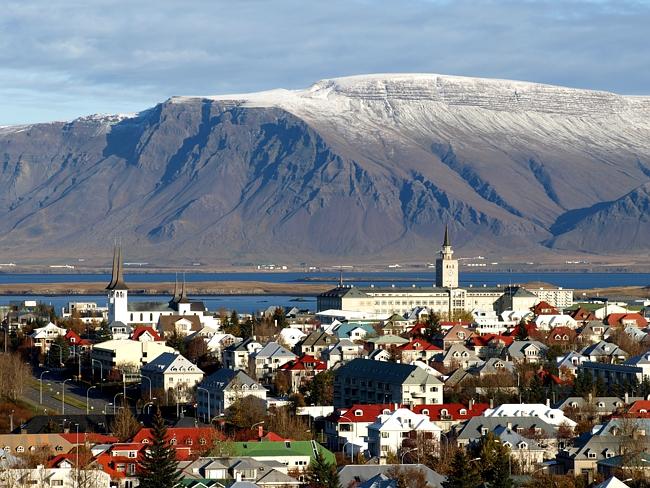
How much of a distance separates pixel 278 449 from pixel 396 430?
771 cm

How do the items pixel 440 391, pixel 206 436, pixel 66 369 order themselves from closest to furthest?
pixel 206 436 < pixel 440 391 < pixel 66 369

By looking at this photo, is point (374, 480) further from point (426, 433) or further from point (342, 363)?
point (342, 363)

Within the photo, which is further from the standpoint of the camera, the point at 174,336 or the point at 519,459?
the point at 174,336

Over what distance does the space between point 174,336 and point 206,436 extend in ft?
186

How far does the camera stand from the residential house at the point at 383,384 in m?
80.4

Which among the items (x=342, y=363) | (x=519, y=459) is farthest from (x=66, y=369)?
(x=519, y=459)

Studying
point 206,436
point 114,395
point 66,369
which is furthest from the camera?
point 66,369

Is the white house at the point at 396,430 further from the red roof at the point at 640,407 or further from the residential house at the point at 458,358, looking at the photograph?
the residential house at the point at 458,358

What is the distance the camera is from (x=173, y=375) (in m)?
90.1

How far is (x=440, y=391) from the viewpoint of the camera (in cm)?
8081

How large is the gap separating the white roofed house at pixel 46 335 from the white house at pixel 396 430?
161 ft

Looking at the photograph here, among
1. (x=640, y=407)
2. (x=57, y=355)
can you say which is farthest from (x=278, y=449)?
(x=57, y=355)

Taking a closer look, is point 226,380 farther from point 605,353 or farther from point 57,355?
point 57,355

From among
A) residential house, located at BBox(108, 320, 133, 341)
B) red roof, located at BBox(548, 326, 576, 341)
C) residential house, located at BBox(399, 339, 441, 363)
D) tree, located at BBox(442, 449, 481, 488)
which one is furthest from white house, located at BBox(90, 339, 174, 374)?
tree, located at BBox(442, 449, 481, 488)
